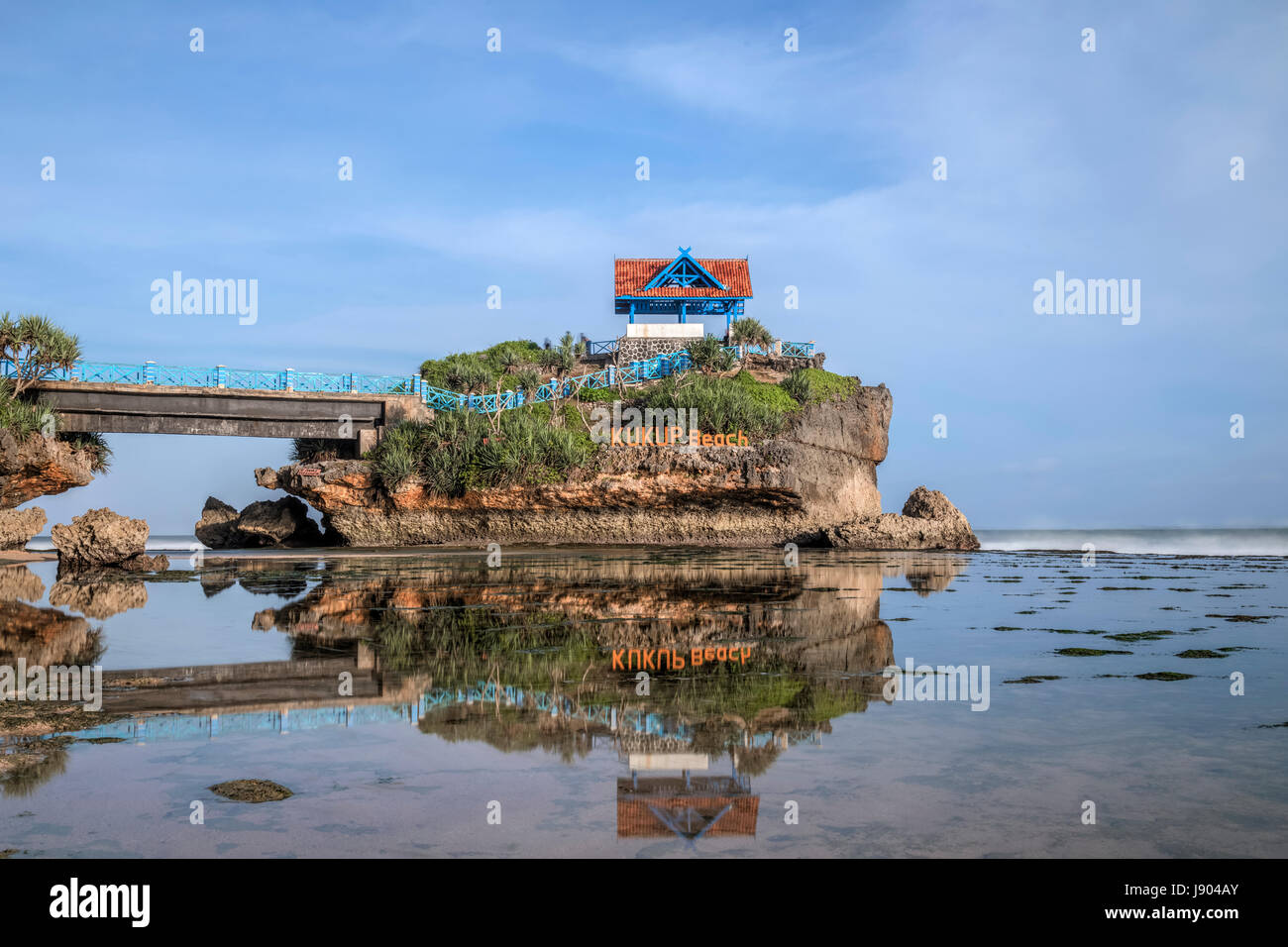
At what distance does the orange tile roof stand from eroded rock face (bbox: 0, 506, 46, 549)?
28550 mm

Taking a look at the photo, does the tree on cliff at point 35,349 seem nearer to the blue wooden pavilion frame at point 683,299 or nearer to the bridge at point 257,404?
the bridge at point 257,404

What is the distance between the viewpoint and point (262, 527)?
1443 inches

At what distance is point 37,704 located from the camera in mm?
6082

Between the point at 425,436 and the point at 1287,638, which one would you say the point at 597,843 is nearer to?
the point at 1287,638

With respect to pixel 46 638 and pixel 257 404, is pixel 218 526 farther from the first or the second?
pixel 46 638

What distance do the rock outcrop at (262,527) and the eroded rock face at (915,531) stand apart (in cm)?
2246

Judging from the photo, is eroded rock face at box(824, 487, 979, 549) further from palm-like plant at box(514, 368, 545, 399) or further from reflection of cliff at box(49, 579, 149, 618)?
reflection of cliff at box(49, 579, 149, 618)

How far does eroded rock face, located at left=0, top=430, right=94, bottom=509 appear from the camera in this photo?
29.8 metres

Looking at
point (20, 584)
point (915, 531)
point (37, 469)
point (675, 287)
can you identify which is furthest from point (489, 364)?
point (20, 584)

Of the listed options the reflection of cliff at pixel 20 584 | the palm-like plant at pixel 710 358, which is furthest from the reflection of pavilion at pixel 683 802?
the palm-like plant at pixel 710 358

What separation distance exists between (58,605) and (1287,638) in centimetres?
1607

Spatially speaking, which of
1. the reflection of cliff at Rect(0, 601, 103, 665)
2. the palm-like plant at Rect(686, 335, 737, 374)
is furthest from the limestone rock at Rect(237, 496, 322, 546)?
the reflection of cliff at Rect(0, 601, 103, 665)

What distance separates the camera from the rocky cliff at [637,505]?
3350cm
